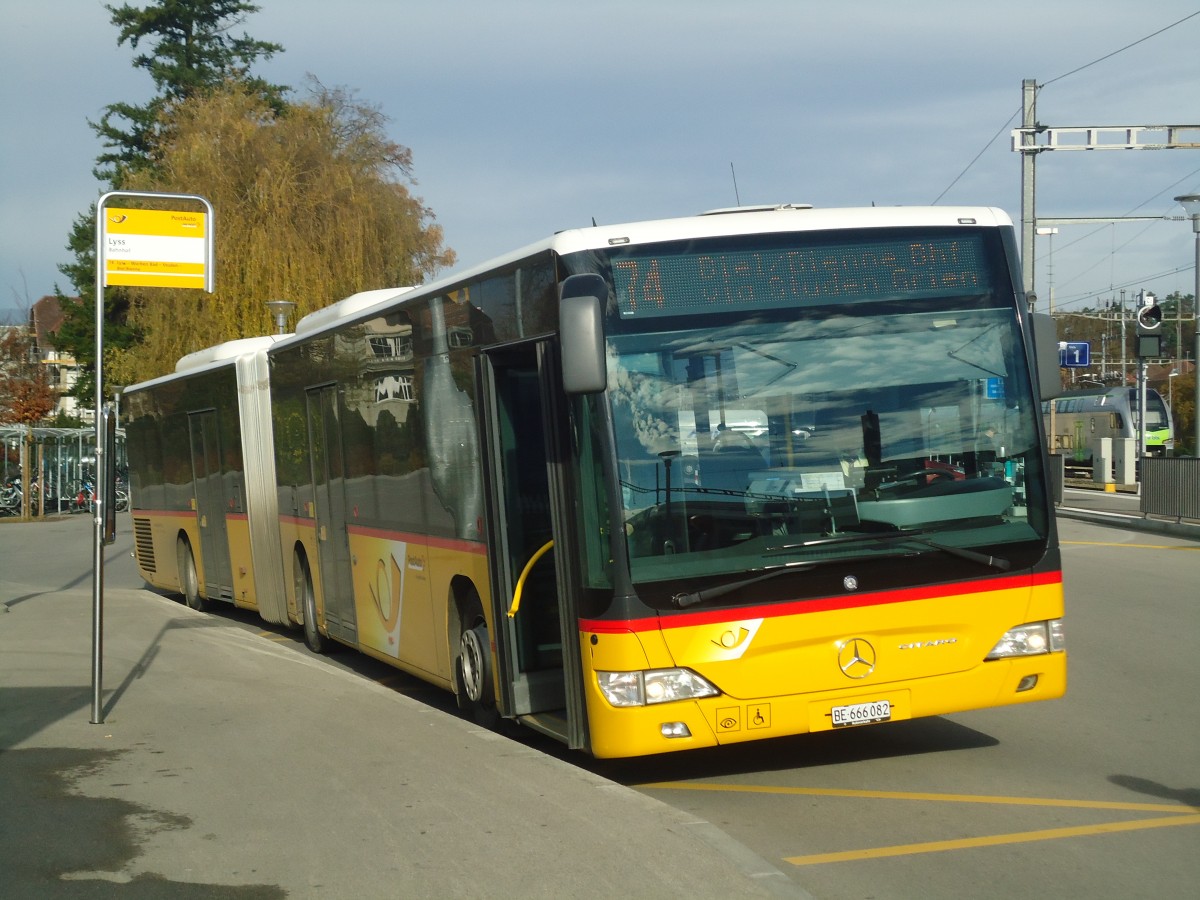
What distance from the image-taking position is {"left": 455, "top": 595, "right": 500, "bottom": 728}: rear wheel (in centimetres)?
880

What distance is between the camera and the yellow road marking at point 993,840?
5871 millimetres

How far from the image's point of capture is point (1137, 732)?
8367 millimetres

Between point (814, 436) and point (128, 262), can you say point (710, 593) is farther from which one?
point (128, 262)

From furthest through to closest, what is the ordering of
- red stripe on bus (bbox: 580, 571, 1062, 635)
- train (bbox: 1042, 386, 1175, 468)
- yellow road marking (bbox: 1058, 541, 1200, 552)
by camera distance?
train (bbox: 1042, 386, 1175, 468), yellow road marking (bbox: 1058, 541, 1200, 552), red stripe on bus (bbox: 580, 571, 1062, 635)

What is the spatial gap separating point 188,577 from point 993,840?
14.8m

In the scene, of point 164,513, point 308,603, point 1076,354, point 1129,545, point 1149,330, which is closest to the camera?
point 308,603

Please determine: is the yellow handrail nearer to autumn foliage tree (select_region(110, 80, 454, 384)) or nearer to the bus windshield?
the bus windshield

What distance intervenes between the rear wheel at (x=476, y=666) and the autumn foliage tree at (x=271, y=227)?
25131 millimetres

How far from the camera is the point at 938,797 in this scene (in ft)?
22.6

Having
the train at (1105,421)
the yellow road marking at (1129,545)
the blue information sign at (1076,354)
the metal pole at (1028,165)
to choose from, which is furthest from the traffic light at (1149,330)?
the train at (1105,421)

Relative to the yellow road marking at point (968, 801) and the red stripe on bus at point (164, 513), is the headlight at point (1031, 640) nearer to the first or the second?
the yellow road marking at point (968, 801)

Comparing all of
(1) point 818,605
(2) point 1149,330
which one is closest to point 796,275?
(1) point 818,605

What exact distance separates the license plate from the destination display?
2134mm

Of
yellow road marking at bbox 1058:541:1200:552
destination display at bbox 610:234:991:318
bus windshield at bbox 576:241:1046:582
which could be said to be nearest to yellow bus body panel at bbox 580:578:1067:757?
bus windshield at bbox 576:241:1046:582
